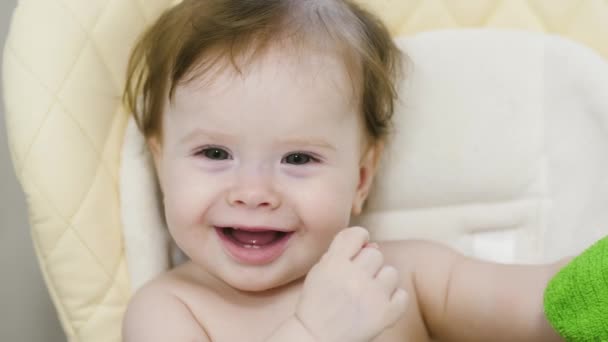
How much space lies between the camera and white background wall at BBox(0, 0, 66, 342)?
4.11ft

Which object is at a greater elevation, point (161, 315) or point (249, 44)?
point (249, 44)

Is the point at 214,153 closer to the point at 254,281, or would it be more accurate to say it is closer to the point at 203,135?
the point at 203,135

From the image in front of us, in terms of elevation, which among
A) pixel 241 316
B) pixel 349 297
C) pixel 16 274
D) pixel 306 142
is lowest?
pixel 16 274

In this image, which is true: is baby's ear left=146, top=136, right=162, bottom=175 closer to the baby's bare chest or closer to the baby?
the baby

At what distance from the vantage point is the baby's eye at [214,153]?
2.98 ft

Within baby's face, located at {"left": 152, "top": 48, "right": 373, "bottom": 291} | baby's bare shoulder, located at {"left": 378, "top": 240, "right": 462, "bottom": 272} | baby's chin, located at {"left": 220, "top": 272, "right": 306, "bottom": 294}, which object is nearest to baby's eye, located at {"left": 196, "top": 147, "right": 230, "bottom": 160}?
baby's face, located at {"left": 152, "top": 48, "right": 373, "bottom": 291}

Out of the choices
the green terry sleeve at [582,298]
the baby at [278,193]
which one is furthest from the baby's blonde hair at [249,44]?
the green terry sleeve at [582,298]

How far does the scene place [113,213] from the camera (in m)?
1.00

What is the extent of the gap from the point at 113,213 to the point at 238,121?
24 centimetres

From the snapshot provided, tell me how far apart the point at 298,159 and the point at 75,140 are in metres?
0.28

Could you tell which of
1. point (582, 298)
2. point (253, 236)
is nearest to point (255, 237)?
point (253, 236)

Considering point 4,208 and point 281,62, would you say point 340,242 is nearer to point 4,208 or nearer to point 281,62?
point 281,62

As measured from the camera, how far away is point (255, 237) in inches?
35.8

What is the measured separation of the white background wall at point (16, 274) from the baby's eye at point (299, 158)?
556 millimetres
